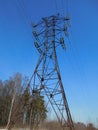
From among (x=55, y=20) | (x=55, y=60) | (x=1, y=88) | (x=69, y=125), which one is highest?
(x=1, y=88)

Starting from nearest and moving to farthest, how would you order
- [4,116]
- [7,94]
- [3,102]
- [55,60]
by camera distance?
[55,60]
[4,116]
[3,102]
[7,94]

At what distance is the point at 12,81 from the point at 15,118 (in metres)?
36.9

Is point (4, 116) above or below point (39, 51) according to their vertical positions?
above

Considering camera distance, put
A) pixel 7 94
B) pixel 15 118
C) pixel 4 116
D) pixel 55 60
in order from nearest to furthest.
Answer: pixel 15 118 < pixel 55 60 < pixel 4 116 < pixel 7 94

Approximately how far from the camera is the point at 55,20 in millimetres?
22766

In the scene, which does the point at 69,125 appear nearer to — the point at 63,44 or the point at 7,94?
the point at 63,44

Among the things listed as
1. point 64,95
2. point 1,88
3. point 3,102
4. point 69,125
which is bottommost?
point 69,125

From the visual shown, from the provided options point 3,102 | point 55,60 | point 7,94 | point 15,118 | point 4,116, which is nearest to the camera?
point 15,118

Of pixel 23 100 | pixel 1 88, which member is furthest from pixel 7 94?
pixel 23 100

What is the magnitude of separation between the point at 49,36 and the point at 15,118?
7.68 meters

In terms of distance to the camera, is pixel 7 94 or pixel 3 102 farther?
pixel 7 94

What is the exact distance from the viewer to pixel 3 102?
2020 inches

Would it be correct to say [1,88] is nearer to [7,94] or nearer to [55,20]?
[7,94]

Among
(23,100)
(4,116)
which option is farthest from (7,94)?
(23,100)
